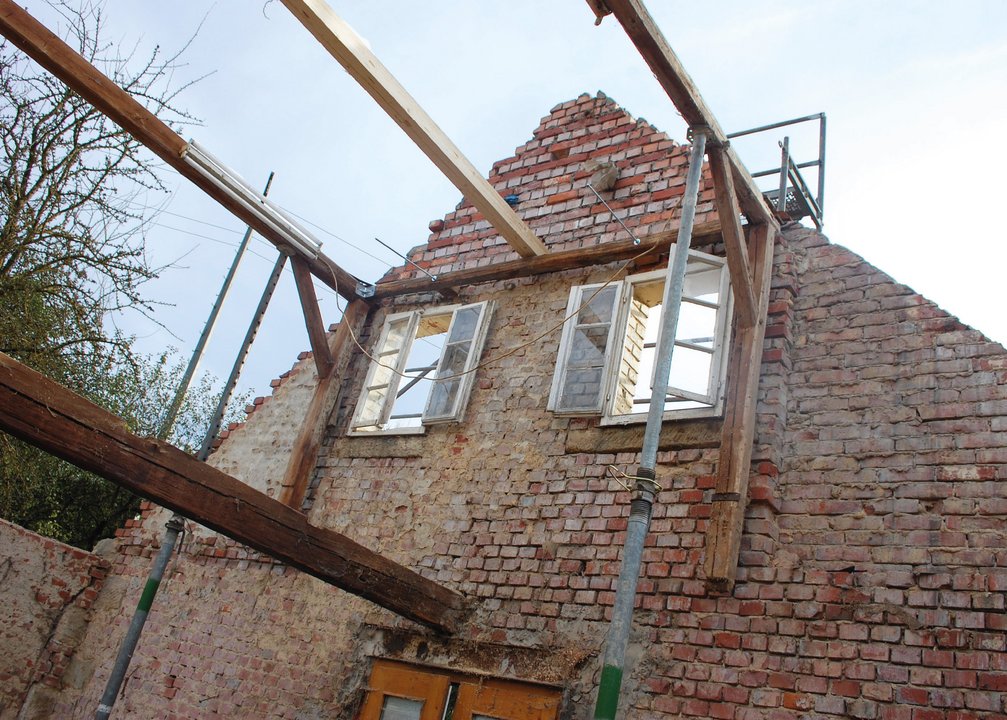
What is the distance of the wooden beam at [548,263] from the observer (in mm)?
6305

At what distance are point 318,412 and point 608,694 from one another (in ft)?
14.2

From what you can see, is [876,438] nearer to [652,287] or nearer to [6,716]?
[652,287]

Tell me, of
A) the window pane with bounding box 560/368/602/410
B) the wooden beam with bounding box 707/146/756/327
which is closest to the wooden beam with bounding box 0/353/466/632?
the window pane with bounding box 560/368/602/410

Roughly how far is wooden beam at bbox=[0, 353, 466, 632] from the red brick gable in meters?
3.18

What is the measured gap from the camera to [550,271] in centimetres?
701

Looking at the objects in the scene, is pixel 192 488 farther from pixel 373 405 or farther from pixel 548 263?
pixel 548 263

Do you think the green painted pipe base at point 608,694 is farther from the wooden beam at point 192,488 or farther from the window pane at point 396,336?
the window pane at point 396,336

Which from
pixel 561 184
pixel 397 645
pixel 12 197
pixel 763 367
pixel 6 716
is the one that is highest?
pixel 561 184

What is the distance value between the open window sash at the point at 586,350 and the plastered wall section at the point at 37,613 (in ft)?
15.8

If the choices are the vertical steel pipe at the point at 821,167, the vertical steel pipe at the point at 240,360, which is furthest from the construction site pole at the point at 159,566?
the vertical steel pipe at the point at 821,167

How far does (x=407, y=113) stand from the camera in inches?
236

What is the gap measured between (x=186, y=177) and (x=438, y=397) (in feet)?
8.35

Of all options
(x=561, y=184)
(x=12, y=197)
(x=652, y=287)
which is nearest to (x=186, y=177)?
(x=12, y=197)

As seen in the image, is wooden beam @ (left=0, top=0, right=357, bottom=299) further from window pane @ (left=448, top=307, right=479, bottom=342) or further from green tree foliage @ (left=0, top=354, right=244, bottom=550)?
green tree foliage @ (left=0, top=354, right=244, bottom=550)
